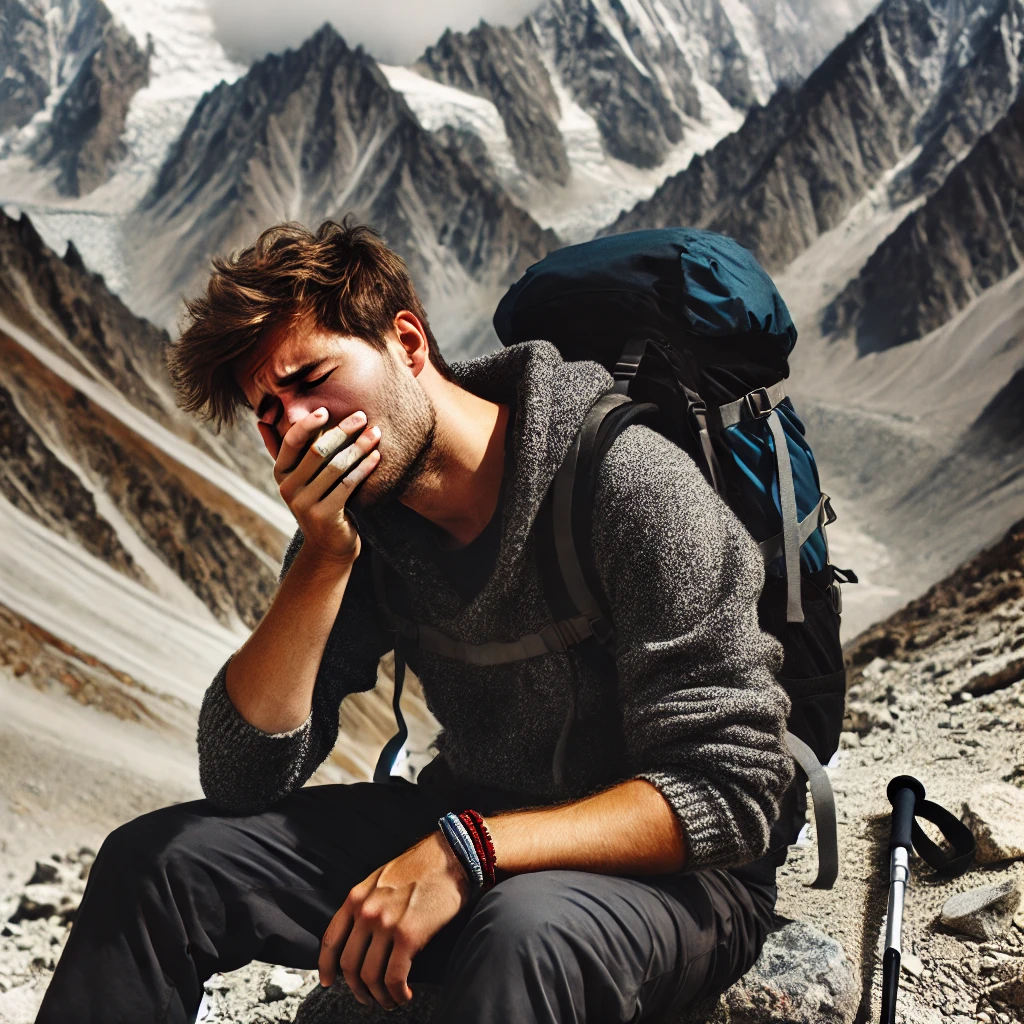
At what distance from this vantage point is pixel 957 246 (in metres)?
41.7

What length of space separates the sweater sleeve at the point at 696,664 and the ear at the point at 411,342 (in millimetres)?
520

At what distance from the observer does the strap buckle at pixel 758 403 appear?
1943 millimetres

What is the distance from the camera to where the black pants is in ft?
4.58

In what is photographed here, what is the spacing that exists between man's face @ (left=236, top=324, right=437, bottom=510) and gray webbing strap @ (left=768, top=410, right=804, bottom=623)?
2.15 feet

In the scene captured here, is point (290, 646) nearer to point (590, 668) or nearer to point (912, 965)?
point (590, 668)

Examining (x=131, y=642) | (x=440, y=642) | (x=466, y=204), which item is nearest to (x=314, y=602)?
(x=440, y=642)

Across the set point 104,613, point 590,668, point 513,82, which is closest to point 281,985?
point 590,668

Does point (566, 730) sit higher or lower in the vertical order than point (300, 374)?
lower

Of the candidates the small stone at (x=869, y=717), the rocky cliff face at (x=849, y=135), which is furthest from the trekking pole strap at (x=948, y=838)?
the rocky cliff face at (x=849, y=135)

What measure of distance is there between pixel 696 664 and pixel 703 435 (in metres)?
0.48

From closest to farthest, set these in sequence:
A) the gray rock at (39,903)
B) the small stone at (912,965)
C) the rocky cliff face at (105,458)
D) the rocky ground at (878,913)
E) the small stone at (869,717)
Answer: the rocky ground at (878,913) < the small stone at (912,965) < the gray rock at (39,903) < the small stone at (869,717) < the rocky cliff face at (105,458)

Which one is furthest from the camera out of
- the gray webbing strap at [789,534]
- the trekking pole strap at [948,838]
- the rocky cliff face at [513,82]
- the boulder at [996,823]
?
the rocky cliff face at [513,82]

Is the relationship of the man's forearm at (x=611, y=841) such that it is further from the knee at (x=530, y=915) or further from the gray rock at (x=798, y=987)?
the gray rock at (x=798, y=987)

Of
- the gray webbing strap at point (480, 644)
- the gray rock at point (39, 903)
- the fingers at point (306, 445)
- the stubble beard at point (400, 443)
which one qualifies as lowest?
the gray rock at point (39, 903)
